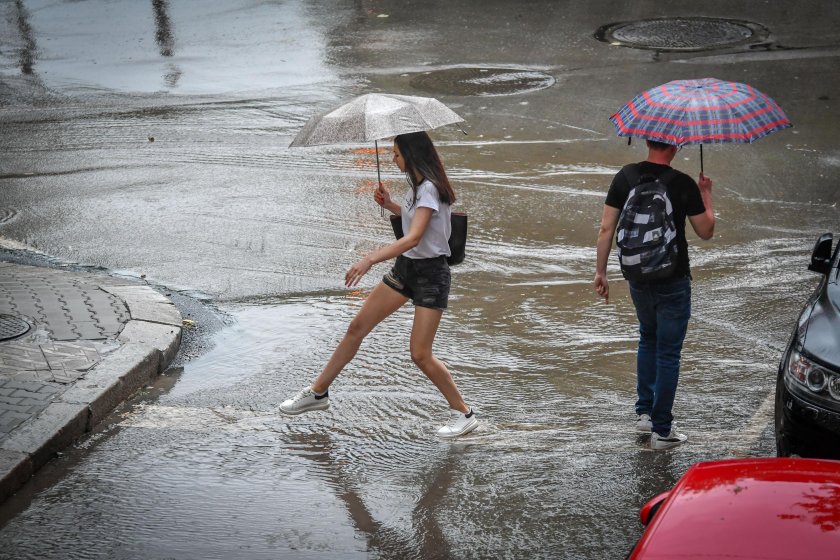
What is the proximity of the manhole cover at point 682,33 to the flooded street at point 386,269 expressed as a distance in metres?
0.42

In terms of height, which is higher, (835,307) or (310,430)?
(835,307)

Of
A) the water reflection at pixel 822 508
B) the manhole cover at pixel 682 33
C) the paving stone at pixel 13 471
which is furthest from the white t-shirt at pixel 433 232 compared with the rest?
the manhole cover at pixel 682 33

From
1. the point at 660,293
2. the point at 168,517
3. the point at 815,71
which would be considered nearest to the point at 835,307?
the point at 660,293

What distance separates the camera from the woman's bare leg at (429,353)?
19.7 feet

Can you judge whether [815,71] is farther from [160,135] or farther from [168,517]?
[168,517]

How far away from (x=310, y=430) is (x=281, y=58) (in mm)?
11232

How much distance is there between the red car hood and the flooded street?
1.29 metres

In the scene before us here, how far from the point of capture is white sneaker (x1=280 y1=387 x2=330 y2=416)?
633 centimetres

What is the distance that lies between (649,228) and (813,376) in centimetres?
113

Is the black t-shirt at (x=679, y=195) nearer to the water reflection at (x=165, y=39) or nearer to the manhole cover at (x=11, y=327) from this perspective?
the manhole cover at (x=11, y=327)

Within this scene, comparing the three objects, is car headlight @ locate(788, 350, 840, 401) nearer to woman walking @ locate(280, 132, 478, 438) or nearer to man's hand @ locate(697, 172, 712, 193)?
man's hand @ locate(697, 172, 712, 193)

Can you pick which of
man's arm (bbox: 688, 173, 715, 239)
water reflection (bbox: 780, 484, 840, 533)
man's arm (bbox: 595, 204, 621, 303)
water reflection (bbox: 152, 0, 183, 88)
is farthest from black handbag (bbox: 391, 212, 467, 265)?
water reflection (bbox: 152, 0, 183, 88)

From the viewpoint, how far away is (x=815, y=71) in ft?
47.4

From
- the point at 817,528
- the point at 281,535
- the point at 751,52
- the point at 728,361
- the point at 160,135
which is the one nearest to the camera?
the point at 817,528
